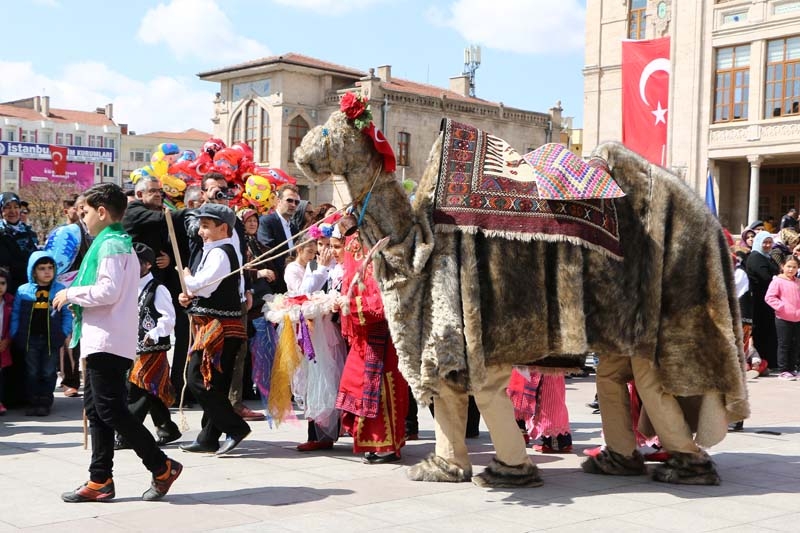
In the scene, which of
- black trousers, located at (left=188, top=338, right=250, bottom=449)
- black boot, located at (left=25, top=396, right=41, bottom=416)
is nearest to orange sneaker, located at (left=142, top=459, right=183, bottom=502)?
black trousers, located at (left=188, top=338, right=250, bottom=449)

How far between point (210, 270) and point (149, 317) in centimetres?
83

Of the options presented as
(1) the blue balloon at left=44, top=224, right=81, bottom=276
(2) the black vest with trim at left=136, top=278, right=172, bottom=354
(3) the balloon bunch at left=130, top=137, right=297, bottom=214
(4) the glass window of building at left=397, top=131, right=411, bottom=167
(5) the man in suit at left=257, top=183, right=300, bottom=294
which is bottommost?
(2) the black vest with trim at left=136, top=278, right=172, bottom=354

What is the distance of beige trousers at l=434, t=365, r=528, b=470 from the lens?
596 centimetres

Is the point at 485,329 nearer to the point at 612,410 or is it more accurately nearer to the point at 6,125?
the point at 612,410

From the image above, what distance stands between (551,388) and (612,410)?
105 cm

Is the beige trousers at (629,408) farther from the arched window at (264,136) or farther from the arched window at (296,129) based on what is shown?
the arched window at (264,136)

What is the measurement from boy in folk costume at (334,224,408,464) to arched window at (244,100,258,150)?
4173 cm

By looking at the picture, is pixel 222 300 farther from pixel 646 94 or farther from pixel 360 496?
pixel 646 94

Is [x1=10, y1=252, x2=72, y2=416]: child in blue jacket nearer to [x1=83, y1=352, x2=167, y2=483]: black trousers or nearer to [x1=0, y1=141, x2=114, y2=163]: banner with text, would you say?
[x1=83, y1=352, x2=167, y2=483]: black trousers

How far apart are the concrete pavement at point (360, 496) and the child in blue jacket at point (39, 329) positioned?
1.20m

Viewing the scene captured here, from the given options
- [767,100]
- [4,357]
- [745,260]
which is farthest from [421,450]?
[767,100]

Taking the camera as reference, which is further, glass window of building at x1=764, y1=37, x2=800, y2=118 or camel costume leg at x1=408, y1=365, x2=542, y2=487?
glass window of building at x1=764, y1=37, x2=800, y2=118

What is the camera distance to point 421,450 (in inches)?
297

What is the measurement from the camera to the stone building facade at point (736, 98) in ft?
97.7
